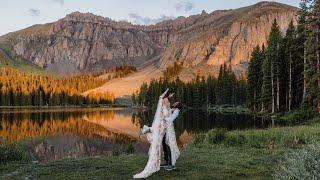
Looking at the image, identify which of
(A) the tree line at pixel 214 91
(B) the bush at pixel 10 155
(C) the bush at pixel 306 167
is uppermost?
(A) the tree line at pixel 214 91

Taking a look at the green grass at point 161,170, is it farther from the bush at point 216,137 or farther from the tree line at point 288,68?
the tree line at point 288,68

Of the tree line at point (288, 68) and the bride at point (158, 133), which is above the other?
the tree line at point (288, 68)

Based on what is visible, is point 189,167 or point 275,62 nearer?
point 189,167

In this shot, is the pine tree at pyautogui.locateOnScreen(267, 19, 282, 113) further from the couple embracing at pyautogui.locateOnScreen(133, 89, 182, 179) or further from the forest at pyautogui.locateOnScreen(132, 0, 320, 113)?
the couple embracing at pyautogui.locateOnScreen(133, 89, 182, 179)

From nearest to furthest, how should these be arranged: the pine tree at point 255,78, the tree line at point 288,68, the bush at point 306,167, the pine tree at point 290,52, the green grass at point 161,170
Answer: the bush at point 306,167, the green grass at point 161,170, the tree line at point 288,68, the pine tree at point 290,52, the pine tree at point 255,78

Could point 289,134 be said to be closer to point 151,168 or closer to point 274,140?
point 274,140

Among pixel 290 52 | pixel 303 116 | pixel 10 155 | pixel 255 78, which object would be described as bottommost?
pixel 10 155

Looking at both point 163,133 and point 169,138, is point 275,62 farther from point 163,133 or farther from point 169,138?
point 163,133

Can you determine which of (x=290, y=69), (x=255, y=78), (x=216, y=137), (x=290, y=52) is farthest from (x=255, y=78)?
(x=216, y=137)

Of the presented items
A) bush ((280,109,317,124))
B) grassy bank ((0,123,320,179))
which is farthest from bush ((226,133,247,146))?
bush ((280,109,317,124))

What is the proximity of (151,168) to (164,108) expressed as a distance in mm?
2509

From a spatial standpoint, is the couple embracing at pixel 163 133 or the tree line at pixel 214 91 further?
the tree line at pixel 214 91

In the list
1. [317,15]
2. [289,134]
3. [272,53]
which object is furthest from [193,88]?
[289,134]

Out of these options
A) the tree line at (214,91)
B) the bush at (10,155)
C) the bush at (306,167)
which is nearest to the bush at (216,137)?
the bush at (10,155)
